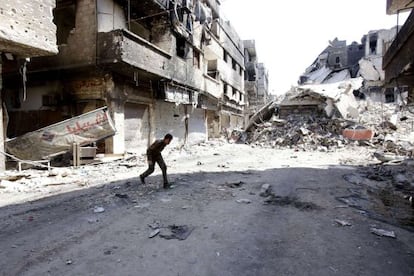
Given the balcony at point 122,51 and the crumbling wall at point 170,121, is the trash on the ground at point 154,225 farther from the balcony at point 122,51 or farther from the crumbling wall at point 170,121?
the crumbling wall at point 170,121

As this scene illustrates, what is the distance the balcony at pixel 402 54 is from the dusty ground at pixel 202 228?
2877 mm

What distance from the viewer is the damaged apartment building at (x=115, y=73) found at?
29.3 ft

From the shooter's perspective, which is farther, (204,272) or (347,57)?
(347,57)

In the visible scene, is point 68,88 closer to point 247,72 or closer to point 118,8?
point 118,8

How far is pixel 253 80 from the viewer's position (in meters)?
34.1

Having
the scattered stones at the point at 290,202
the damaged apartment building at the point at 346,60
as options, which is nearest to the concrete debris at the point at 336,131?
the scattered stones at the point at 290,202

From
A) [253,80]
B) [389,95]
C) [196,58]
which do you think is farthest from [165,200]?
[389,95]

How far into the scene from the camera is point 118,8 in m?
9.82

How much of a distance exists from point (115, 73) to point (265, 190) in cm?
672

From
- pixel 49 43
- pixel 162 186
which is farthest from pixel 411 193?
pixel 49 43

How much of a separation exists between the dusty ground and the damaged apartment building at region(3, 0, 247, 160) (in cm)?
393

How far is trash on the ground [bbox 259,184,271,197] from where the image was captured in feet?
17.1

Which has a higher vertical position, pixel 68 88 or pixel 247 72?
pixel 247 72

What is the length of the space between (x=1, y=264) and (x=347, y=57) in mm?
40435
